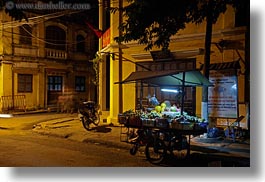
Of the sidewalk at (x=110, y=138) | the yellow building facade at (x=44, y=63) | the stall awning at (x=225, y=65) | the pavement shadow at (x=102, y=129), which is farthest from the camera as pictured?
the yellow building facade at (x=44, y=63)

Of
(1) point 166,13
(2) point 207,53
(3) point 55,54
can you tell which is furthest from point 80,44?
(1) point 166,13

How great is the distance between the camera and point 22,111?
15414mm

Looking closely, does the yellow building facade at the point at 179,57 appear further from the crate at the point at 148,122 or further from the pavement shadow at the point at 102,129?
the crate at the point at 148,122

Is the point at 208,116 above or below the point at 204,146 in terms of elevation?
above

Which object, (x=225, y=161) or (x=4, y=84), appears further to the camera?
(x=4, y=84)

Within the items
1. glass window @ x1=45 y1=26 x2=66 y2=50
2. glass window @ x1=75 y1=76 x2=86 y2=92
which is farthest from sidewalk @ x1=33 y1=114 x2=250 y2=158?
glass window @ x1=75 y1=76 x2=86 y2=92

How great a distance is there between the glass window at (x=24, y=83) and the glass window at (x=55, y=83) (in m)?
1.19

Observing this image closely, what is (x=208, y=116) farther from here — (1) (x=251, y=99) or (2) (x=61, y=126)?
(2) (x=61, y=126)

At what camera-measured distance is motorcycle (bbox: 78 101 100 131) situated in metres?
9.64

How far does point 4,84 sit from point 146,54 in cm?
823

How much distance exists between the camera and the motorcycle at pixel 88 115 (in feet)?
31.6

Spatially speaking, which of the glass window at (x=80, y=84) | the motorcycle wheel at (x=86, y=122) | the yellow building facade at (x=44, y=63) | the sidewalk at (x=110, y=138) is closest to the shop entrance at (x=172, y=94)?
the sidewalk at (x=110, y=138)

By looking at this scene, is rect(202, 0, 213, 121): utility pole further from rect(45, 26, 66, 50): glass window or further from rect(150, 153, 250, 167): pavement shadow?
rect(45, 26, 66, 50): glass window

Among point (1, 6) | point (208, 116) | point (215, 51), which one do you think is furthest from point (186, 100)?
point (1, 6)
